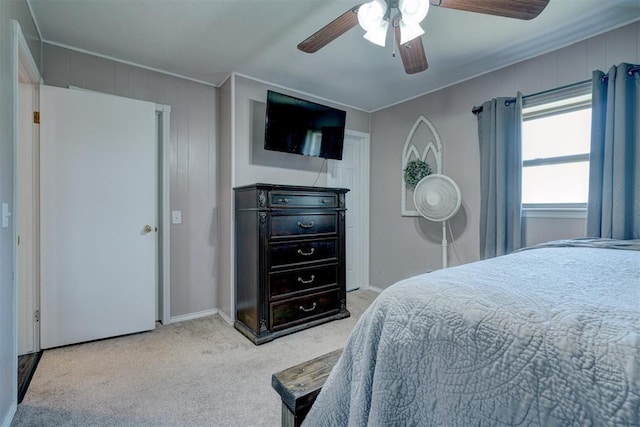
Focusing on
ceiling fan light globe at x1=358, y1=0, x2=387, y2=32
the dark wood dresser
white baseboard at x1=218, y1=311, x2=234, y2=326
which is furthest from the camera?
white baseboard at x1=218, y1=311, x2=234, y2=326

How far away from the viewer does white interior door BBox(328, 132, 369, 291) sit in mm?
3809

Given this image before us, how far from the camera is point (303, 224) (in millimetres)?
2637

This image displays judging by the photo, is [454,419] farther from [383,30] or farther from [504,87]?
[504,87]

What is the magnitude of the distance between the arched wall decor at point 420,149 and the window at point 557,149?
78cm

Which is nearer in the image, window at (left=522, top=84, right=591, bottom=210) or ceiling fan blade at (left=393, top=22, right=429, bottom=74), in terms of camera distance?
ceiling fan blade at (left=393, top=22, right=429, bottom=74)

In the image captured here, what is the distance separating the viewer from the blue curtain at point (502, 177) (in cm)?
246

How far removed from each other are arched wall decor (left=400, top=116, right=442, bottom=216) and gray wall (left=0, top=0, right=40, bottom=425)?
3.20 m

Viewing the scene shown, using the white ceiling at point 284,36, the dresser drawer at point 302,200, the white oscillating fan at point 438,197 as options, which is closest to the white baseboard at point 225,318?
the dresser drawer at point 302,200

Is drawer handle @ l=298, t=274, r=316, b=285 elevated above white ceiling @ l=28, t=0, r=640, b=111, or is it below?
below

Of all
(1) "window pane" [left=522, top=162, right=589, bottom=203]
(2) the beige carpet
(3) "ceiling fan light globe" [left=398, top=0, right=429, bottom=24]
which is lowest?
(2) the beige carpet

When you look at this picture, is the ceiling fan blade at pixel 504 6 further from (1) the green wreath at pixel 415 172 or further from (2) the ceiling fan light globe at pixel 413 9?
(1) the green wreath at pixel 415 172

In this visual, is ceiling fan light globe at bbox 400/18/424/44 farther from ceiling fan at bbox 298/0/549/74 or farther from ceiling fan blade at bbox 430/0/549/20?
ceiling fan blade at bbox 430/0/549/20

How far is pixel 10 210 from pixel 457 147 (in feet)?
11.0

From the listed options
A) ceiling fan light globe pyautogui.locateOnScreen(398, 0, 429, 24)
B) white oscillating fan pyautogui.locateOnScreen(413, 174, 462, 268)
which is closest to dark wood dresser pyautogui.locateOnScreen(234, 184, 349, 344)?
white oscillating fan pyautogui.locateOnScreen(413, 174, 462, 268)
